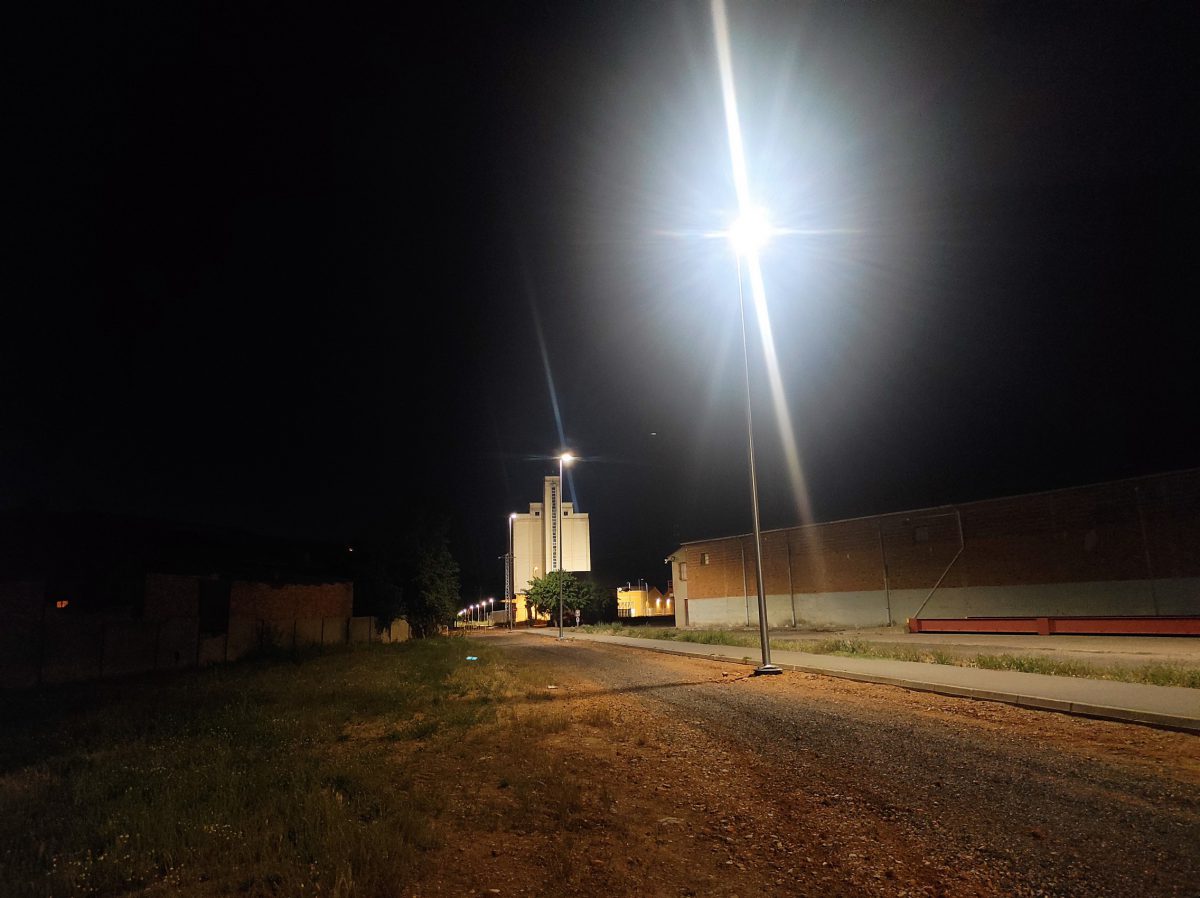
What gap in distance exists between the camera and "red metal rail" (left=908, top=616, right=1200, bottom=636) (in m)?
20.8

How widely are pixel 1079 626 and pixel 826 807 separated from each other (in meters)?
24.0

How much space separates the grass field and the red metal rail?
871 inches

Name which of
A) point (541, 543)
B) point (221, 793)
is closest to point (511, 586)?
point (541, 543)

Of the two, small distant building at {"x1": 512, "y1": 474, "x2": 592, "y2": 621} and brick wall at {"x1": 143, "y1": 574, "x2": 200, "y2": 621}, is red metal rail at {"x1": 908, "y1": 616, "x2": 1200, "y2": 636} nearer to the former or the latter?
brick wall at {"x1": 143, "y1": 574, "x2": 200, "y2": 621}

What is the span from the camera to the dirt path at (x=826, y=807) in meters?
3.92

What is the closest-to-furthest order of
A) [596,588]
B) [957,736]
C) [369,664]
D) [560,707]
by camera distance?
[957,736] < [560,707] < [369,664] < [596,588]

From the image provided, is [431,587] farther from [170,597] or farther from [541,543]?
[541,543]

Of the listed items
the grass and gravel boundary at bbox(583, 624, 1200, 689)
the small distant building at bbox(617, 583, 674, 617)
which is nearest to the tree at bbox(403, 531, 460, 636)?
the grass and gravel boundary at bbox(583, 624, 1200, 689)

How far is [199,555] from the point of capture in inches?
1121

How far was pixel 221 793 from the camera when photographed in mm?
5797

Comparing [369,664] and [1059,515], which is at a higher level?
[1059,515]

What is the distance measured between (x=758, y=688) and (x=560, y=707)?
4005mm

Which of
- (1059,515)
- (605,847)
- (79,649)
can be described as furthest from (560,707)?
(1059,515)

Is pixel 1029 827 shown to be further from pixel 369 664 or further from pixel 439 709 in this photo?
pixel 369 664
